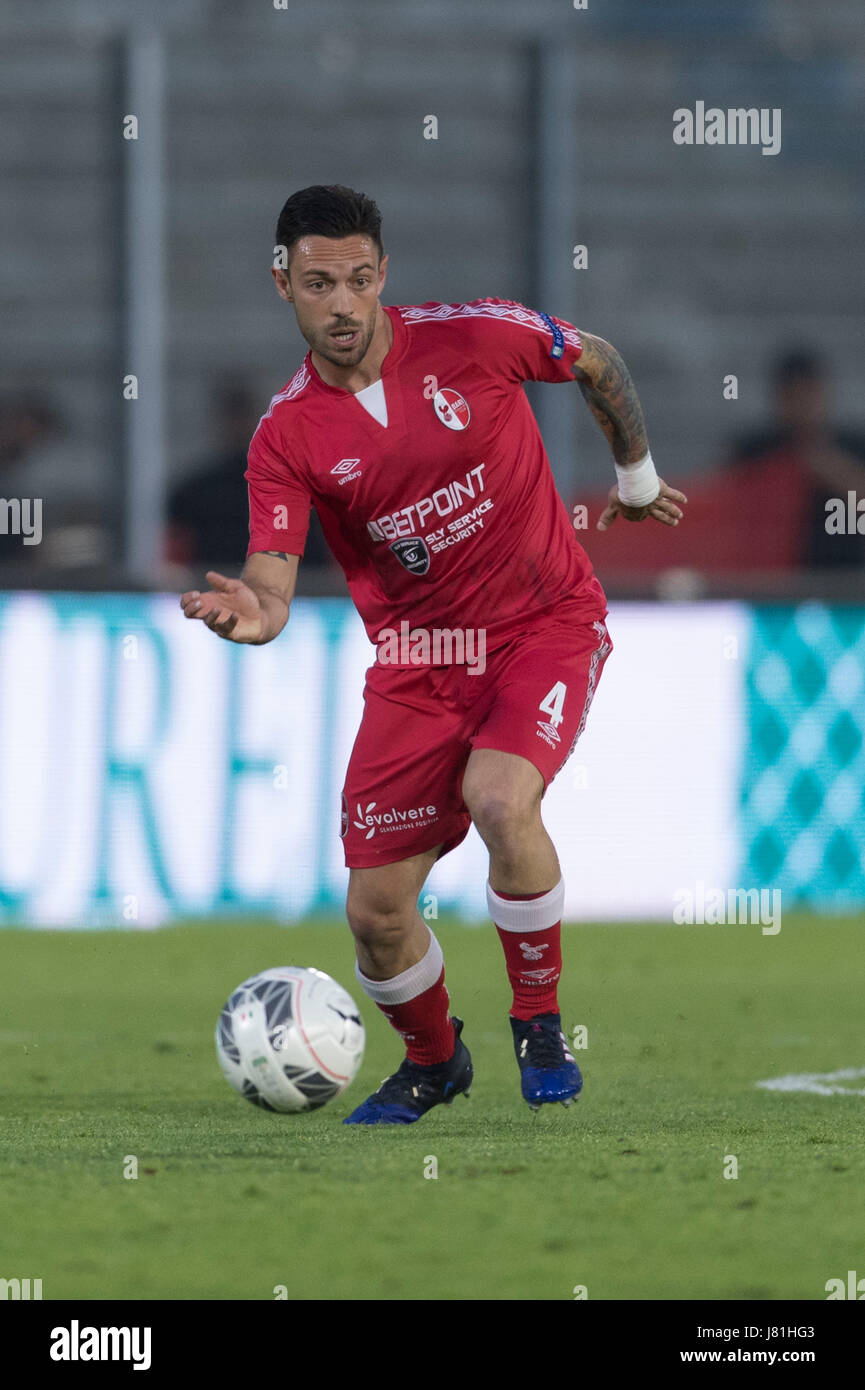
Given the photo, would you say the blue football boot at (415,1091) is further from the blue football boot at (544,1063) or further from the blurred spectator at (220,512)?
the blurred spectator at (220,512)

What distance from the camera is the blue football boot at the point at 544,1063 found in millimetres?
5332

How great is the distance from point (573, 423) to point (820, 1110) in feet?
22.5

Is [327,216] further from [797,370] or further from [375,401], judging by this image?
[797,370]

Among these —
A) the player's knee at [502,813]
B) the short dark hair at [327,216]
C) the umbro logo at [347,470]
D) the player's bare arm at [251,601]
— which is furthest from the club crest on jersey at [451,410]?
the player's knee at [502,813]

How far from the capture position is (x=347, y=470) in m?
5.42

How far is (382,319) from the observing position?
18.3 ft

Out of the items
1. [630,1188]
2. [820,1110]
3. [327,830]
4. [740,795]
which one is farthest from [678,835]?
[630,1188]

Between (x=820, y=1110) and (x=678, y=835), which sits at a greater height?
(x=678, y=835)

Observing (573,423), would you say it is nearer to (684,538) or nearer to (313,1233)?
(684,538)

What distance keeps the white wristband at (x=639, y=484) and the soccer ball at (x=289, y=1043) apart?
1.44 m

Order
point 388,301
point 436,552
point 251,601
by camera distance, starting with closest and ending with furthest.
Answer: point 251,601
point 436,552
point 388,301

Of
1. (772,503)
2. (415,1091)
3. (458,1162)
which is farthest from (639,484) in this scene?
(772,503)

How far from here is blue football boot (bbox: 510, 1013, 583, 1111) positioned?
5.33m

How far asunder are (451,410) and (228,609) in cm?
90
